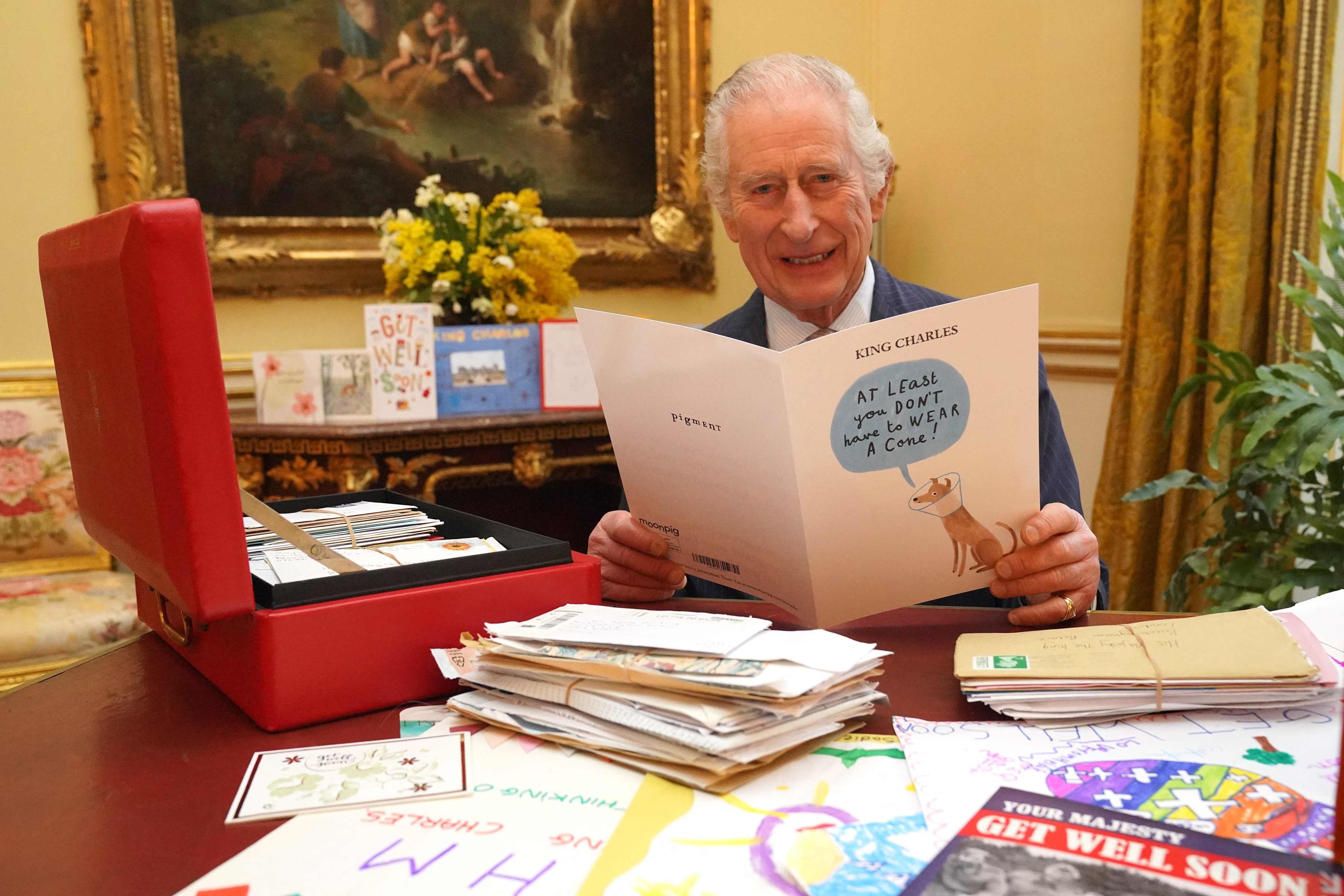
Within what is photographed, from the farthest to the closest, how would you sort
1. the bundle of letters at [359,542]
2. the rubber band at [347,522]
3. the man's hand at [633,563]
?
1. the man's hand at [633,563]
2. the rubber band at [347,522]
3. the bundle of letters at [359,542]

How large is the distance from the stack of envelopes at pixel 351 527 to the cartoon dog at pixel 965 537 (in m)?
0.55

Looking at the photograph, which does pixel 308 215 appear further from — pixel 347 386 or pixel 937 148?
pixel 937 148

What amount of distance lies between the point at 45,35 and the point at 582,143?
1.57 metres

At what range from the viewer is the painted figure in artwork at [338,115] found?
3025 mm

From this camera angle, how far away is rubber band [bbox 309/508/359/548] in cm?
108

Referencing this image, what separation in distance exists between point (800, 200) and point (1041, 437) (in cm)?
50

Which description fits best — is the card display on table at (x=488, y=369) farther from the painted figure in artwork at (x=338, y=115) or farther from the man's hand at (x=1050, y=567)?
the man's hand at (x=1050, y=567)

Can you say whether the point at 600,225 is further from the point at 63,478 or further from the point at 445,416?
the point at 63,478

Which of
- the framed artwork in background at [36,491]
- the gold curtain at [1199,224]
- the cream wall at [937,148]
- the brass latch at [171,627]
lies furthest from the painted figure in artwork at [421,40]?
the brass latch at [171,627]

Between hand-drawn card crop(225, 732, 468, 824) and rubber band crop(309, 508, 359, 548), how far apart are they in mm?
297

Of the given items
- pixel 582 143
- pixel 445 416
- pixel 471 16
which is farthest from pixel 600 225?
pixel 445 416

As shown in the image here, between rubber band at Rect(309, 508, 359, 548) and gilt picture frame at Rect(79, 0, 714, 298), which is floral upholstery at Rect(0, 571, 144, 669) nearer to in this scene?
gilt picture frame at Rect(79, 0, 714, 298)

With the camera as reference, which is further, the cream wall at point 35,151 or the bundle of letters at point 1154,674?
the cream wall at point 35,151

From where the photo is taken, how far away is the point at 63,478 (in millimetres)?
2779
